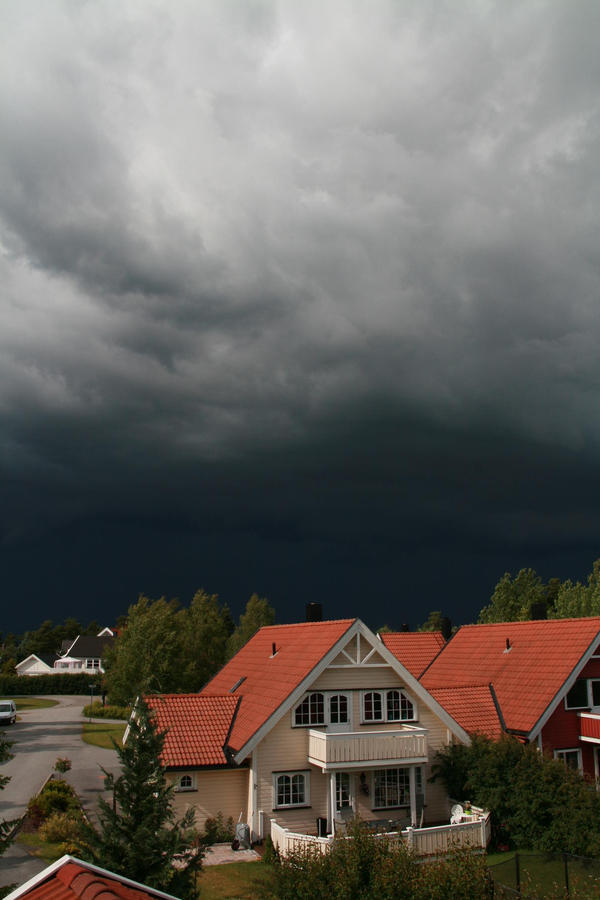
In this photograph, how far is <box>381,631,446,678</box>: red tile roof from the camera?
3831 cm

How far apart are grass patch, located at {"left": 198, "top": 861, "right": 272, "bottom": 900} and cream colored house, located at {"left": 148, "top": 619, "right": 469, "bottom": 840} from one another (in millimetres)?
2605

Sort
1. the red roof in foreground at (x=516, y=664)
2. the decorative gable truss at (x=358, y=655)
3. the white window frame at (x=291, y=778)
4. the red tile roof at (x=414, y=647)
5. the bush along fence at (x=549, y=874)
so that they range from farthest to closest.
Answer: the red tile roof at (x=414, y=647) < the red roof in foreground at (x=516, y=664) < the decorative gable truss at (x=358, y=655) < the white window frame at (x=291, y=778) < the bush along fence at (x=549, y=874)

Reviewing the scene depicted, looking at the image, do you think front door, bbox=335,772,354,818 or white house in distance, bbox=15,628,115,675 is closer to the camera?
front door, bbox=335,772,354,818

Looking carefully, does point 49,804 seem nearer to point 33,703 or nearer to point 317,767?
point 317,767

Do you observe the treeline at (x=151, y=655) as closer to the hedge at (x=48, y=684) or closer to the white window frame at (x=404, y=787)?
the white window frame at (x=404, y=787)

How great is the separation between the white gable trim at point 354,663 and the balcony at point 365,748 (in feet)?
4.70

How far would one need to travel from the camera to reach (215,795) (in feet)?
82.1

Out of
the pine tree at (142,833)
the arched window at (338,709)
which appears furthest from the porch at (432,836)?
the pine tree at (142,833)

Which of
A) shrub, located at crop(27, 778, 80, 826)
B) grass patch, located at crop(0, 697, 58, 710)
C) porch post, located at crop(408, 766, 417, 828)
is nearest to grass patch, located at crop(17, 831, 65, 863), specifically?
shrub, located at crop(27, 778, 80, 826)

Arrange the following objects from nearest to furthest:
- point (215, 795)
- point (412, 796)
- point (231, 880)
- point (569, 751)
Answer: point (231, 880) → point (215, 795) → point (412, 796) → point (569, 751)

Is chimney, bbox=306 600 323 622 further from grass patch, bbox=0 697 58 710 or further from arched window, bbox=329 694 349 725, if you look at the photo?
grass patch, bbox=0 697 58 710

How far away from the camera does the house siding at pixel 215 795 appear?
2461cm

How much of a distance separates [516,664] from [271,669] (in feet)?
37.2

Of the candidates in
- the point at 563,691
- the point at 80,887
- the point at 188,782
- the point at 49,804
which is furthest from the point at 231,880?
the point at 563,691
